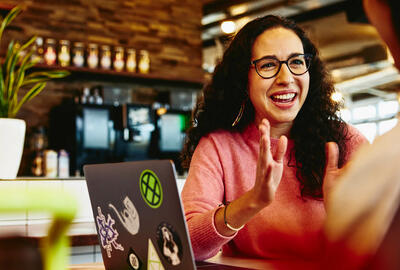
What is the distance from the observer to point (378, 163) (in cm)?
41

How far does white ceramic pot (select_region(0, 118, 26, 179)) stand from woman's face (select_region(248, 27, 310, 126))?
1.34 meters

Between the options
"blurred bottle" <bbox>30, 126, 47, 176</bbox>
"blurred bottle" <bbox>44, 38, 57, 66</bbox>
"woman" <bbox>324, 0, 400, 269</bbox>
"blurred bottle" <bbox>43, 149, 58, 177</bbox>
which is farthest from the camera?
"blurred bottle" <bbox>44, 38, 57, 66</bbox>

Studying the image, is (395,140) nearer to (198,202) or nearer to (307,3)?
(198,202)

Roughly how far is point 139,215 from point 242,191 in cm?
76

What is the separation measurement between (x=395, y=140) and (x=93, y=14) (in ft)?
17.1

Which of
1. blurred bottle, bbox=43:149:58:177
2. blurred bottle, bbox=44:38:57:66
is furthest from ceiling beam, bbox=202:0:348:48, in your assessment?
blurred bottle, bbox=43:149:58:177

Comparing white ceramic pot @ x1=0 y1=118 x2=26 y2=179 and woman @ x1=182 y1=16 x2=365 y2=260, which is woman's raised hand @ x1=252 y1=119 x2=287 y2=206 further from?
white ceramic pot @ x1=0 y1=118 x2=26 y2=179

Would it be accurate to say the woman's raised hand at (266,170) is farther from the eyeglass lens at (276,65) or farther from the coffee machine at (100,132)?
the coffee machine at (100,132)

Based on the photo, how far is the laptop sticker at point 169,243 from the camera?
2.60 feet

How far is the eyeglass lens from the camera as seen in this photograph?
1.57 m

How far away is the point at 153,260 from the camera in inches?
34.3

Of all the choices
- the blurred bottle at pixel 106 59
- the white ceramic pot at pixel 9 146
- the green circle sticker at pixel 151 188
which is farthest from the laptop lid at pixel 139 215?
the blurred bottle at pixel 106 59

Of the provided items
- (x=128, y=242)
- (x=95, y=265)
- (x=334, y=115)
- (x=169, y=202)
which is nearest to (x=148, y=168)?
(x=169, y=202)

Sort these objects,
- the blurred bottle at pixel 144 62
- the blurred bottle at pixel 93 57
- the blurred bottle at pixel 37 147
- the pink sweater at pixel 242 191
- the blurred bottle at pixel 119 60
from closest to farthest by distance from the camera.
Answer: the pink sweater at pixel 242 191 → the blurred bottle at pixel 37 147 → the blurred bottle at pixel 93 57 → the blurred bottle at pixel 119 60 → the blurred bottle at pixel 144 62
